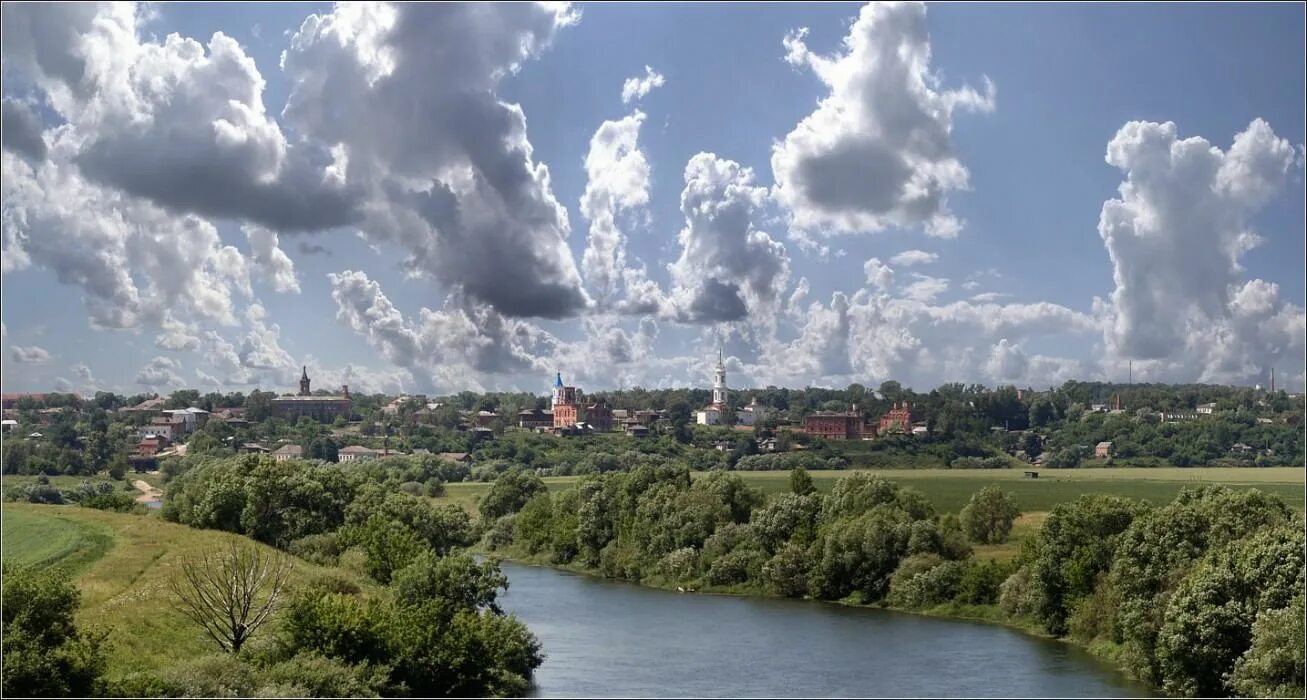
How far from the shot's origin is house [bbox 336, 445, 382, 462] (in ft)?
224

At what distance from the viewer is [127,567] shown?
3494cm

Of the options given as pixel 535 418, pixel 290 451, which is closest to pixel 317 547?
pixel 290 451

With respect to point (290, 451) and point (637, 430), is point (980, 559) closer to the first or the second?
point (290, 451)

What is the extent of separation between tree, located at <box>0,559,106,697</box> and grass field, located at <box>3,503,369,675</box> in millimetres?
1073

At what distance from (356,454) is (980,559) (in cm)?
3735

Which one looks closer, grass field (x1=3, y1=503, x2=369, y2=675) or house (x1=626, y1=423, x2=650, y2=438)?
grass field (x1=3, y1=503, x2=369, y2=675)

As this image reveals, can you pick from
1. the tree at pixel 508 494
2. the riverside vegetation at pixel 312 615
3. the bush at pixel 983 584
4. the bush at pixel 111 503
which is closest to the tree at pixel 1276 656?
the bush at pixel 983 584

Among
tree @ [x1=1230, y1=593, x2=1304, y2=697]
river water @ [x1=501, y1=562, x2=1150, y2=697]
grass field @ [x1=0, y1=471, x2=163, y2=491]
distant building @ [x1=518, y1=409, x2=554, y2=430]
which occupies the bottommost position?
river water @ [x1=501, y1=562, x2=1150, y2=697]

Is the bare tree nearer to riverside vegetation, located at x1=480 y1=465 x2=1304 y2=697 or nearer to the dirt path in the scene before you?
riverside vegetation, located at x1=480 y1=465 x2=1304 y2=697

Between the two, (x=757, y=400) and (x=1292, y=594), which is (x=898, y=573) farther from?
(x=757, y=400)

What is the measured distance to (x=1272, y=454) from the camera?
195 feet

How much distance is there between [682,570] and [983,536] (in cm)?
1317

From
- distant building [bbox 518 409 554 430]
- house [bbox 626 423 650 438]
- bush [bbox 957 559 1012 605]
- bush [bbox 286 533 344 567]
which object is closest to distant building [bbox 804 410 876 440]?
house [bbox 626 423 650 438]

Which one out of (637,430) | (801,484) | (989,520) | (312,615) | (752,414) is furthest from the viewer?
(752,414)
